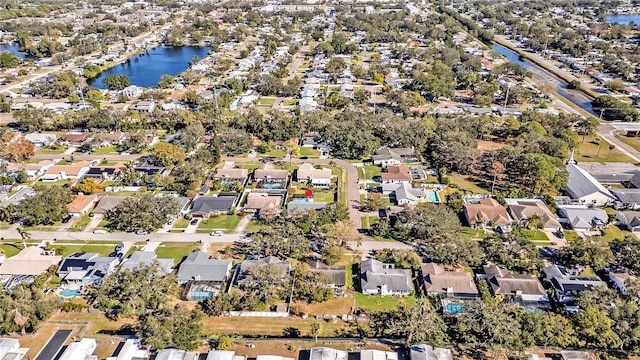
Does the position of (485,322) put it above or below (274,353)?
above

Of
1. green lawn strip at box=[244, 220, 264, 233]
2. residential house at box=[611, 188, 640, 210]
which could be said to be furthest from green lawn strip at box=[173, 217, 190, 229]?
residential house at box=[611, 188, 640, 210]

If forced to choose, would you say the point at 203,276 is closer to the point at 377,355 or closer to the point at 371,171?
the point at 377,355

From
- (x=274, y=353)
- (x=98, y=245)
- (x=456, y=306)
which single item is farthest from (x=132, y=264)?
(x=456, y=306)

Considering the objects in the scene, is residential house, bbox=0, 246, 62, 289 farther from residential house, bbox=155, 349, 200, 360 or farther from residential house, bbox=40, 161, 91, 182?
residential house, bbox=40, 161, 91, 182

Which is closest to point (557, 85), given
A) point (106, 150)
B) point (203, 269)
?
point (203, 269)

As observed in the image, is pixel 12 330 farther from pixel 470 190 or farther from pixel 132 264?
pixel 470 190

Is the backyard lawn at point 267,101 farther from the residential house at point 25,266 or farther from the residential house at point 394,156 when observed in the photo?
the residential house at point 25,266

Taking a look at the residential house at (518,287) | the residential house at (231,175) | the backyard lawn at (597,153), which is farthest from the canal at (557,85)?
the residential house at (231,175)
